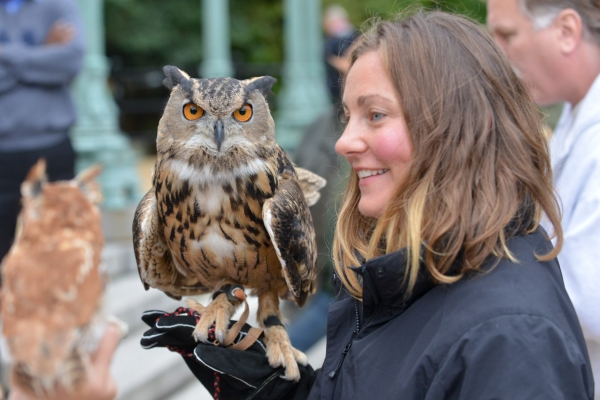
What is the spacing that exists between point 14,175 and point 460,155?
2888mm

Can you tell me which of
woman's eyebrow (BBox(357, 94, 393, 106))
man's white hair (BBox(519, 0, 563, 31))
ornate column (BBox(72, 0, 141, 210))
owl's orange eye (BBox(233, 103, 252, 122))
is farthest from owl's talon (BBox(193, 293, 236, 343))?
ornate column (BBox(72, 0, 141, 210))

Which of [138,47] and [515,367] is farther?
[138,47]

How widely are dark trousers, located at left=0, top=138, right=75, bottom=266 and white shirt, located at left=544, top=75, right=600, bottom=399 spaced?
9.11 feet

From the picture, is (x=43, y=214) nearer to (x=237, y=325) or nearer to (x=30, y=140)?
(x=237, y=325)

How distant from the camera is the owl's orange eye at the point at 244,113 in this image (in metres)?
2.30

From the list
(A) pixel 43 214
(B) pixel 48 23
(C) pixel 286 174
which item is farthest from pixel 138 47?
(A) pixel 43 214

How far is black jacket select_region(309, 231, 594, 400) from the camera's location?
1.33 meters

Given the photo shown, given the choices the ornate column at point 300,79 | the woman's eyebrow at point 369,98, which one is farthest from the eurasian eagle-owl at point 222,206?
the ornate column at point 300,79

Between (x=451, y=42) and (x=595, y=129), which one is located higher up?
(x=451, y=42)

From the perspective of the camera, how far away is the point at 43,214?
1.05 m

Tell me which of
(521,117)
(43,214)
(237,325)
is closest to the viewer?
(43,214)

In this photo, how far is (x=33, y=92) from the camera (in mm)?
3828

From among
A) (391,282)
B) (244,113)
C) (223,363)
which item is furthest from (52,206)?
(244,113)

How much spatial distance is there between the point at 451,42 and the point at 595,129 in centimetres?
98
